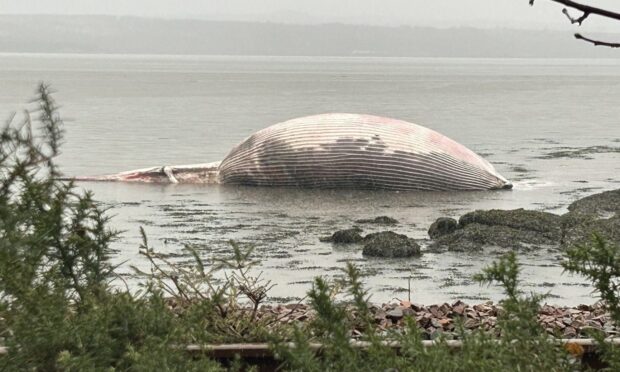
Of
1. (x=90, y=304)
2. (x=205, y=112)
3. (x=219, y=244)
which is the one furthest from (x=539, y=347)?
(x=205, y=112)

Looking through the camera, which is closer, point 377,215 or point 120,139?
point 377,215

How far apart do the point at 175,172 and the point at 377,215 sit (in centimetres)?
461

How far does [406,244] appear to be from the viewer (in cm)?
1067

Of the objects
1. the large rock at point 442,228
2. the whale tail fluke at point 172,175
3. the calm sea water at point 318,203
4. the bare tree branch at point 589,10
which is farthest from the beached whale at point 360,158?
the bare tree branch at point 589,10

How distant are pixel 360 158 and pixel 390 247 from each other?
4.76m

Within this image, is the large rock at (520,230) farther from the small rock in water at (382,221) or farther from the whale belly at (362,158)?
the whale belly at (362,158)

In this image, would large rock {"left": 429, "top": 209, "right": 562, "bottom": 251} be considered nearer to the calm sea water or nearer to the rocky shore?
the calm sea water

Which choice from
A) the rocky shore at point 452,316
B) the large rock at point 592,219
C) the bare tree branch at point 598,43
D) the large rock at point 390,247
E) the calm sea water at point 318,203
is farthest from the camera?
the large rock at point 592,219

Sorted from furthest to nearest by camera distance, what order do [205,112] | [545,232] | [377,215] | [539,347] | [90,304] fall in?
1. [205,112]
2. [377,215]
3. [545,232]
4. [90,304]
5. [539,347]

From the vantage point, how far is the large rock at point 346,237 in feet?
36.7

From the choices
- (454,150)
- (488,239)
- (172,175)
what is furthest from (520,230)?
(172,175)

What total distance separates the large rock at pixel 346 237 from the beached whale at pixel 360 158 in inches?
151

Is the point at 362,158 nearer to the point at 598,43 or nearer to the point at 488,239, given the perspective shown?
the point at 488,239

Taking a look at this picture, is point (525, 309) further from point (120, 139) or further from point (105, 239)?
point (120, 139)
